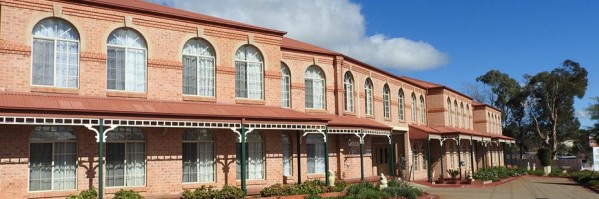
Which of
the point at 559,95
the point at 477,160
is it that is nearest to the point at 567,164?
the point at 559,95

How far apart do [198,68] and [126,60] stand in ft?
9.19

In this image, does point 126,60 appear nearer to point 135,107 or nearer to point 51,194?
point 135,107

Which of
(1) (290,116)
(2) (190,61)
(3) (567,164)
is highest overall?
(2) (190,61)

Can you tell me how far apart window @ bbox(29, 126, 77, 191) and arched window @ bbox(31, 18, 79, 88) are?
63.0 inches

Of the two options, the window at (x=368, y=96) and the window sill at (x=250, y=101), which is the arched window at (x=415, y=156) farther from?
the window sill at (x=250, y=101)

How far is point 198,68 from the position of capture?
20.7 meters

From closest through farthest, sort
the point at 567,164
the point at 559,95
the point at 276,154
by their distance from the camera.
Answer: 1. the point at 276,154
2. the point at 567,164
3. the point at 559,95

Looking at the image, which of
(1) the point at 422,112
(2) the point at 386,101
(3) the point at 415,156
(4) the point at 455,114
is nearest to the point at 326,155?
(2) the point at 386,101

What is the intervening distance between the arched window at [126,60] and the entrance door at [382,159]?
16.1 meters

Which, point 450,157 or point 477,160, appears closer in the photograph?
point 450,157

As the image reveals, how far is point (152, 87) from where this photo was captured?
19219 millimetres

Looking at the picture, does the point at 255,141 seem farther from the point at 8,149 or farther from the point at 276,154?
the point at 8,149

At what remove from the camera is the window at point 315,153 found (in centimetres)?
2497

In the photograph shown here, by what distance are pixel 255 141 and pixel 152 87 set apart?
15.5 ft
